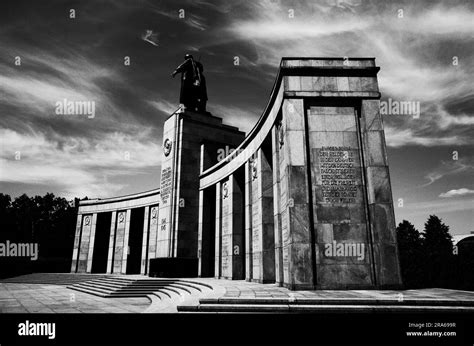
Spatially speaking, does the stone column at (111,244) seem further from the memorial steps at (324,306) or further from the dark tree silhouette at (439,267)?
the dark tree silhouette at (439,267)

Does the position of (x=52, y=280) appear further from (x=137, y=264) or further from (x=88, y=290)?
(x=88, y=290)

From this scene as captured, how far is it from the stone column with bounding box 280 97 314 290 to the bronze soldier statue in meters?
18.5

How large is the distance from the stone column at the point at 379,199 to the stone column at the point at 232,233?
10.3 m

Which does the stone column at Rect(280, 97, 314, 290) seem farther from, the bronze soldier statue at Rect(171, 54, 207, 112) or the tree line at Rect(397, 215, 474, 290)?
the bronze soldier statue at Rect(171, 54, 207, 112)

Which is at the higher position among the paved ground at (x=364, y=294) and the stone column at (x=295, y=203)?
the stone column at (x=295, y=203)

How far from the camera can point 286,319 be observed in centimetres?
704

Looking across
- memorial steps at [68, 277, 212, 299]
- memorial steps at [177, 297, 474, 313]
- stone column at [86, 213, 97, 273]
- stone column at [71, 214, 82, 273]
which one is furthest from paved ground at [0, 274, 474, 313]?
stone column at [71, 214, 82, 273]

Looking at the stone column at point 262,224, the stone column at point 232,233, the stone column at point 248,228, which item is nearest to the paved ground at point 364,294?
the stone column at point 262,224

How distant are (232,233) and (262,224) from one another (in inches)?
182

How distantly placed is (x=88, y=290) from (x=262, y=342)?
1641 centimetres

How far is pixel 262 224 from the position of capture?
661 inches

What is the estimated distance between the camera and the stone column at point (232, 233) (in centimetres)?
2047

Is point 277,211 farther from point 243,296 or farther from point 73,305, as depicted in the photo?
point 73,305

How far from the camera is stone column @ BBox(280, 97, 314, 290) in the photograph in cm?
1186
